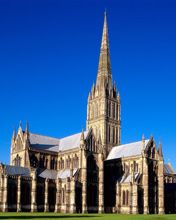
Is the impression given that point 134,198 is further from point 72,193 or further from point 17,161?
point 17,161

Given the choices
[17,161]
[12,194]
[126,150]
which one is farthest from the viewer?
[126,150]

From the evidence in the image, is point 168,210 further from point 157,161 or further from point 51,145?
point 51,145

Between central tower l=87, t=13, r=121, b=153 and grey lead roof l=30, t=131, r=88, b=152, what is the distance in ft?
31.7

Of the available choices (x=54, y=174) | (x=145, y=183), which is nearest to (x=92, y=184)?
(x=54, y=174)

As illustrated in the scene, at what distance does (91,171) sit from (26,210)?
790 inches

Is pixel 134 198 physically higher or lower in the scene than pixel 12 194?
lower

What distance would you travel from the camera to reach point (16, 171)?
316ft

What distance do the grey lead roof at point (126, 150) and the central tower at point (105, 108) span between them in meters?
3.73

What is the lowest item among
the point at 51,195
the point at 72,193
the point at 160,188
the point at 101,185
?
the point at 51,195

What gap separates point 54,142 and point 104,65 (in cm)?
3402

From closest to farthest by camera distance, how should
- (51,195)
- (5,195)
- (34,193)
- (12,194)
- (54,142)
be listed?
(5,195), (12,194), (34,193), (51,195), (54,142)

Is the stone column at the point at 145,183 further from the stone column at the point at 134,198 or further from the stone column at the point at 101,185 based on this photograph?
the stone column at the point at 101,185

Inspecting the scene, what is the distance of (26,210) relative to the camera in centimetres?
9312

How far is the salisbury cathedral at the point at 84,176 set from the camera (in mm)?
95062
